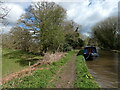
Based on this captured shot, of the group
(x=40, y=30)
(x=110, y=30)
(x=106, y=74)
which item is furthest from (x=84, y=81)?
(x=110, y=30)

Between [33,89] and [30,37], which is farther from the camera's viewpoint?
[30,37]

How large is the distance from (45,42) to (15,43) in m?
9.13

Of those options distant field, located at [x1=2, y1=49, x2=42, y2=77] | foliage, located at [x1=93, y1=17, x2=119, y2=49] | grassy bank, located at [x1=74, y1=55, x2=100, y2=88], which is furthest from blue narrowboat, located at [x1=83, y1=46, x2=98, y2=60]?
foliage, located at [x1=93, y1=17, x2=119, y2=49]

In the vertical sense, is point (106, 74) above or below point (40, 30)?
below

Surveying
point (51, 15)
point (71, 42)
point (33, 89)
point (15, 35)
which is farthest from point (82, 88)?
point (71, 42)

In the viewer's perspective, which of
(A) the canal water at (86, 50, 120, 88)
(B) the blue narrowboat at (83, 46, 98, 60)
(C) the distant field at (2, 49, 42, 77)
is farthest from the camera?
(B) the blue narrowboat at (83, 46, 98, 60)

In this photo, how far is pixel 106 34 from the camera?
138 feet

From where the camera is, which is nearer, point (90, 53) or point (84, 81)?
point (84, 81)

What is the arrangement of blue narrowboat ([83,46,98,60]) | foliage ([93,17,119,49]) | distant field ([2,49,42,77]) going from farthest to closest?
foliage ([93,17,119,49]) < blue narrowboat ([83,46,98,60]) < distant field ([2,49,42,77])

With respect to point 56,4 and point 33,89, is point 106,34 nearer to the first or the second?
point 56,4

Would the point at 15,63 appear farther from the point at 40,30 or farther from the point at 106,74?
the point at 106,74

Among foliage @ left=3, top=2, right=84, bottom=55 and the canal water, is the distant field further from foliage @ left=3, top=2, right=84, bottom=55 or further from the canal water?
the canal water

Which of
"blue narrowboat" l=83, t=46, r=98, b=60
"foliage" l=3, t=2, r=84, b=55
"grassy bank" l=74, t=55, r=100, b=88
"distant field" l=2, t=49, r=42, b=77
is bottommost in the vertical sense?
"distant field" l=2, t=49, r=42, b=77

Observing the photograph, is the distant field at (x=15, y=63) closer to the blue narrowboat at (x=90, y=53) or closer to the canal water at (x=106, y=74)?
the canal water at (x=106, y=74)
